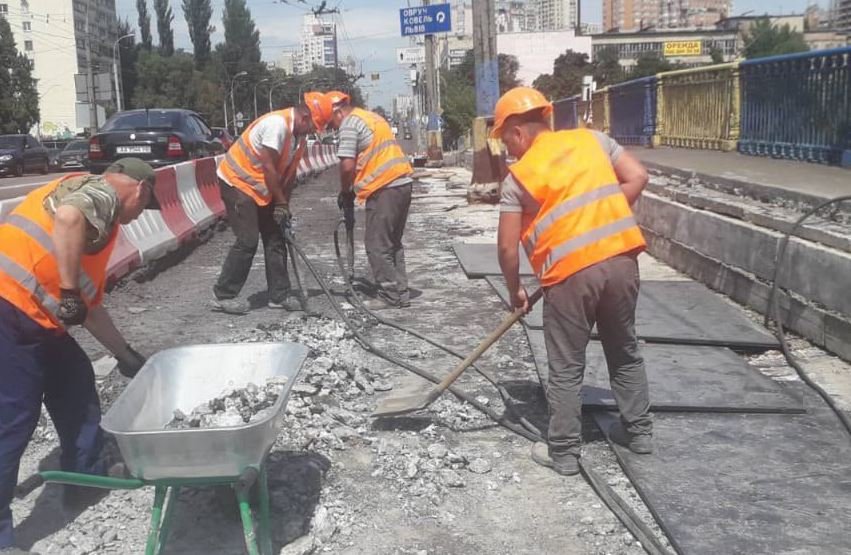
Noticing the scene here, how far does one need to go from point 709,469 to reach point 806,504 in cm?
44

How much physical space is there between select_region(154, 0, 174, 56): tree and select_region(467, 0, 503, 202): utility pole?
88573 millimetres

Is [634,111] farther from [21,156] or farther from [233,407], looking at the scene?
[21,156]

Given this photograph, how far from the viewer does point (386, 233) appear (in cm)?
695

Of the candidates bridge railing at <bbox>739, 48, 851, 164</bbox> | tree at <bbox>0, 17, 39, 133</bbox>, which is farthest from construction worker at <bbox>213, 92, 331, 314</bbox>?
tree at <bbox>0, 17, 39, 133</bbox>

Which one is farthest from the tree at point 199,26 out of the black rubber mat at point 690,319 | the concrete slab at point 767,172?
the black rubber mat at point 690,319

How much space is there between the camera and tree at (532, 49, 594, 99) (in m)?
70.6

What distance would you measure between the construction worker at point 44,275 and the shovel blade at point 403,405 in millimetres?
1640

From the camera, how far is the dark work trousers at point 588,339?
3566 millimetres

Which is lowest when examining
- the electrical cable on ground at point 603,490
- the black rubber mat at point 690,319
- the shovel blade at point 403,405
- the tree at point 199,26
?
the electrical cable on ground at point 603,490

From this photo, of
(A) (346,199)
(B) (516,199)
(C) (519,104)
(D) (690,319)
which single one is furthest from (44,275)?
(A) (346,199)

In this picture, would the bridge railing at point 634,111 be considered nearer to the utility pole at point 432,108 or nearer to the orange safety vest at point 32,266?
the utility pole at point 432,108

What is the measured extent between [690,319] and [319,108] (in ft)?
11.0

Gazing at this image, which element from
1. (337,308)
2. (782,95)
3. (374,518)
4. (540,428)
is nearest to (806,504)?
(540,428)

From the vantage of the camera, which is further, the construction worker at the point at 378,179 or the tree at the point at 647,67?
the tree at the point at 647,67
